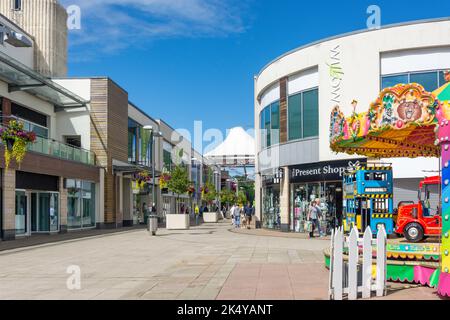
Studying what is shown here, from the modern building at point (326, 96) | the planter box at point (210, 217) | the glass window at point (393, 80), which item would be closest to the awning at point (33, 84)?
the modern building at point (326, 96)

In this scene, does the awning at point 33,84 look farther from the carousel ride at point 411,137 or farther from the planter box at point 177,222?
the carousel ride at point 411,137

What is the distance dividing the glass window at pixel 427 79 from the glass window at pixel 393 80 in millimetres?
285

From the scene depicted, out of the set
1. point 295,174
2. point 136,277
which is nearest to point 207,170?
point 295,174

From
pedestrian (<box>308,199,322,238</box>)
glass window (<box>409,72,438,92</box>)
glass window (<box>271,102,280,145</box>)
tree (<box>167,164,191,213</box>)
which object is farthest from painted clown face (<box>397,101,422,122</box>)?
tree (<box>167,164,191,213</box>)

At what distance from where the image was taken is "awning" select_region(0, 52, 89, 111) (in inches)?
1046

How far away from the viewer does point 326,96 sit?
90.4ft

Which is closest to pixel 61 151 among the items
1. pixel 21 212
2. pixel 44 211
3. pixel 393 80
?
pixel 44 211

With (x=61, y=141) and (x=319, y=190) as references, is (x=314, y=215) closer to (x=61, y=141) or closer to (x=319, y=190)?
(x=319, y=190)

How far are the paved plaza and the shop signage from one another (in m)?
7.80

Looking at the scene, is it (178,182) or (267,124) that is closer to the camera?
(267,124)

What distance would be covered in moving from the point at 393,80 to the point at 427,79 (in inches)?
59.7

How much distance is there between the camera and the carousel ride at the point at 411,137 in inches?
348
